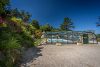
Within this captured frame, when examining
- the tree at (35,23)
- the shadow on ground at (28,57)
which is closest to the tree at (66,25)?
the tree at (35,23)

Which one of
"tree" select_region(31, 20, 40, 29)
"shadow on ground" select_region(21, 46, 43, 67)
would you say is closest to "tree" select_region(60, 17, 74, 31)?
"tree" select_region(31, 20, 40, 29)

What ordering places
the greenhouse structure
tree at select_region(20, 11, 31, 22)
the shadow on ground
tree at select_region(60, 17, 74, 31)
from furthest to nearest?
tree at select_region(60, 17, 74, 31), tree at select_region(20, 11, 31, 22), the greenhouse structure, the shadow on ground

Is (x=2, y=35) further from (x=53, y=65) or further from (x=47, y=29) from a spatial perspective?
(x=47, y=29)

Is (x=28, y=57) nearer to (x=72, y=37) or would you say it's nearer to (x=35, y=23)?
(x=72, y=37)

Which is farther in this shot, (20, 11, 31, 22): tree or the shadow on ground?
(20, 11, 31, 22): tree

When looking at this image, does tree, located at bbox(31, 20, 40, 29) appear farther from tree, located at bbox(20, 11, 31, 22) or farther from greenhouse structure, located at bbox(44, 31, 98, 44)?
greenhouse structure, located at bbox(44, 31, 98, 44)

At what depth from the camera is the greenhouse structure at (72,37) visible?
90.4 feet

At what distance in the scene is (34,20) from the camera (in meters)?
53.0

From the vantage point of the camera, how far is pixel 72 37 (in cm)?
2834

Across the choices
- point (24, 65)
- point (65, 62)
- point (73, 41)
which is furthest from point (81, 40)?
point (24, 65)

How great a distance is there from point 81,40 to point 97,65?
689 inches

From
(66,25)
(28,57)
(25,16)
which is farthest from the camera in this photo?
(66,25)

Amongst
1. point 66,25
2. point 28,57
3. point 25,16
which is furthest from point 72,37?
point 66,25

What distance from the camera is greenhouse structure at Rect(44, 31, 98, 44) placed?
2754cm
